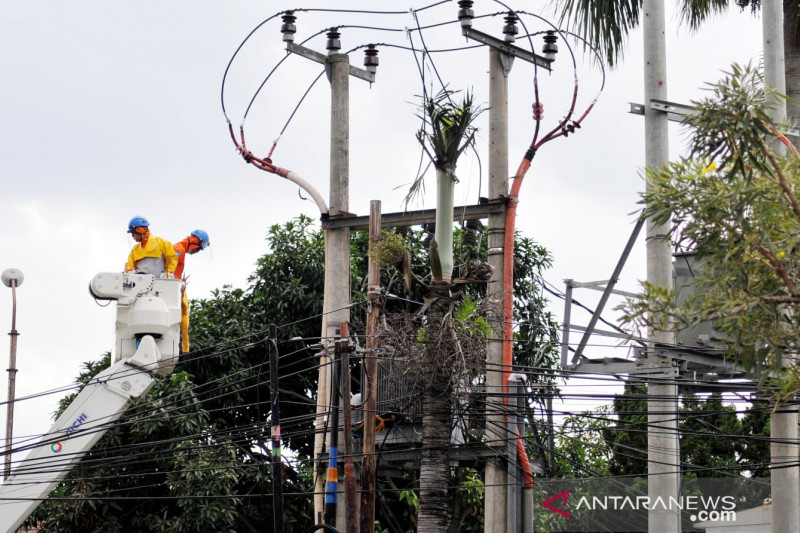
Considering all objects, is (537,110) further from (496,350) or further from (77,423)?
(77,423)

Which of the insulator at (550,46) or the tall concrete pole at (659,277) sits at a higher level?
the insulator at (550,46)

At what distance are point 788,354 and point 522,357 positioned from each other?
14.7 meters

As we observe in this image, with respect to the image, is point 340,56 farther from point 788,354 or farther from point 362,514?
point 788,354

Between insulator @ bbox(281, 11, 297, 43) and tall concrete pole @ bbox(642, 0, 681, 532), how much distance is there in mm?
6304

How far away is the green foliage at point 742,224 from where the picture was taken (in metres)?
9.99

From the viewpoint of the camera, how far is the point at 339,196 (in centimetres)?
1866

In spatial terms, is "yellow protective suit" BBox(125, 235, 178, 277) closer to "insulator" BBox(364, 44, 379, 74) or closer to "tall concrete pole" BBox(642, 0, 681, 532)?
"insulator" BBox(364, 44, 379, 74)

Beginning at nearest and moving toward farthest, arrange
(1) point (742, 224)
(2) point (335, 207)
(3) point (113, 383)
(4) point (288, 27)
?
(1) point (742, 224), (3) point (113, 383), (2) point (335, 207), (4) point (288, 27)

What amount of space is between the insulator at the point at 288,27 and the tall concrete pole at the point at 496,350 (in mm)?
3432

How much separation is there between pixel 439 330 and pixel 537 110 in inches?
203
